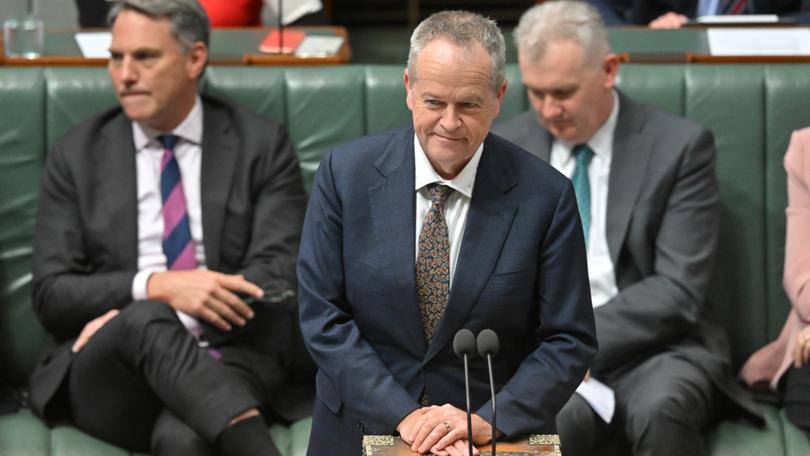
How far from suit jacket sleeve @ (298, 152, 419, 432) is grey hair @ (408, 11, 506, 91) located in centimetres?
29

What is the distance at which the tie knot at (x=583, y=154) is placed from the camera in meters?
3.41

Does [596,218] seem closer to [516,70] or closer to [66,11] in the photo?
[516,70]

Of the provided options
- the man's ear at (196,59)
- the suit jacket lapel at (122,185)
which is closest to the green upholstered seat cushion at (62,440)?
the suit jacket lapel at (122,185)

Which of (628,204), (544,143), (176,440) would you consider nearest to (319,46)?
(544,143)

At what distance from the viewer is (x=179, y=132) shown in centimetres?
349

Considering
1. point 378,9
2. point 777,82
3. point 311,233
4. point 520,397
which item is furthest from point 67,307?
point 378,9

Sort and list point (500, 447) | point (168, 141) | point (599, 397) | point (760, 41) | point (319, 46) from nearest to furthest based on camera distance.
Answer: point (500, 447), point (599, 397), point (168, 141), point (760, 41), point (319, 46)

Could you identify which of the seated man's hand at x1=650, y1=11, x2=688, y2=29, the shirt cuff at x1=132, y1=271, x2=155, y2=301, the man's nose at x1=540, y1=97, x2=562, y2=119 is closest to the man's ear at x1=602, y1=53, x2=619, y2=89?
the man's nose at x1=540, y1=97, x2=562, y2=119

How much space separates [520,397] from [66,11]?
3.24 m

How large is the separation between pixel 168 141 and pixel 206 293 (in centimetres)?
43

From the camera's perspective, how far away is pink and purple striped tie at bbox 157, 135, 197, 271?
135 inches

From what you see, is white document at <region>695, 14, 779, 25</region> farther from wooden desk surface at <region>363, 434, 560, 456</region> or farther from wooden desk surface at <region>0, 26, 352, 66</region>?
wooden desk surface at <region>363, 434, 560, 456</region>

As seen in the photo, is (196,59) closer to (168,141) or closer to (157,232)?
(168,141)

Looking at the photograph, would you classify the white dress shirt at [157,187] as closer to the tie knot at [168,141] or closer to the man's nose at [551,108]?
the tie knot at [168,141]
